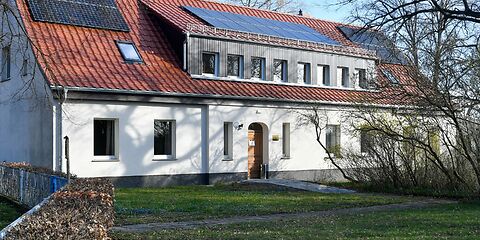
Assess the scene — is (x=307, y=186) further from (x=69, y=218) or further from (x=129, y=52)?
(x=69, y=218)

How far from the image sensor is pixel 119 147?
75.3ft

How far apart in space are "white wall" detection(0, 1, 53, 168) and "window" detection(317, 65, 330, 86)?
523 inches

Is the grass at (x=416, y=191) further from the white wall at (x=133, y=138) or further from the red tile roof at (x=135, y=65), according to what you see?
the white wall at (x=133, y=138)

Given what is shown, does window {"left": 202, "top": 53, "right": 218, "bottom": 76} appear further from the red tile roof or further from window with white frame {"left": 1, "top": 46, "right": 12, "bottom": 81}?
window with white frame {"left": 1, "top": 46, "right": 12, "bottom": 81}

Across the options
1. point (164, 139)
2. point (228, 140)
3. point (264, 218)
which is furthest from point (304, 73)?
point (264, 218)

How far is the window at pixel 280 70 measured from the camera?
28.5 metres

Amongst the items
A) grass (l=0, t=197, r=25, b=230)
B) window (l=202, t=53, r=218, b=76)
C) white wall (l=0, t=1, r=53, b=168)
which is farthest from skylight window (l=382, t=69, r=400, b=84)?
grass (l=0, t=197, r=25, b=230)

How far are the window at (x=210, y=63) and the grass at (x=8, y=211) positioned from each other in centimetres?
1034

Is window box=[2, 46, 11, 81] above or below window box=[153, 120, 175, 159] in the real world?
above

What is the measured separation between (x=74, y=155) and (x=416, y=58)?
11811 mm

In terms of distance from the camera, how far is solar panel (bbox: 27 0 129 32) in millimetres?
23750

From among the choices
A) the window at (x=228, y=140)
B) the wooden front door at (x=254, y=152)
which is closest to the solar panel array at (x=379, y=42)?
the wooden front door at (x=254, y=152)

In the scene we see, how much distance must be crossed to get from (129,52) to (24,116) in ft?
15.3

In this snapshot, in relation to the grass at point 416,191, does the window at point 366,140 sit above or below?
above
